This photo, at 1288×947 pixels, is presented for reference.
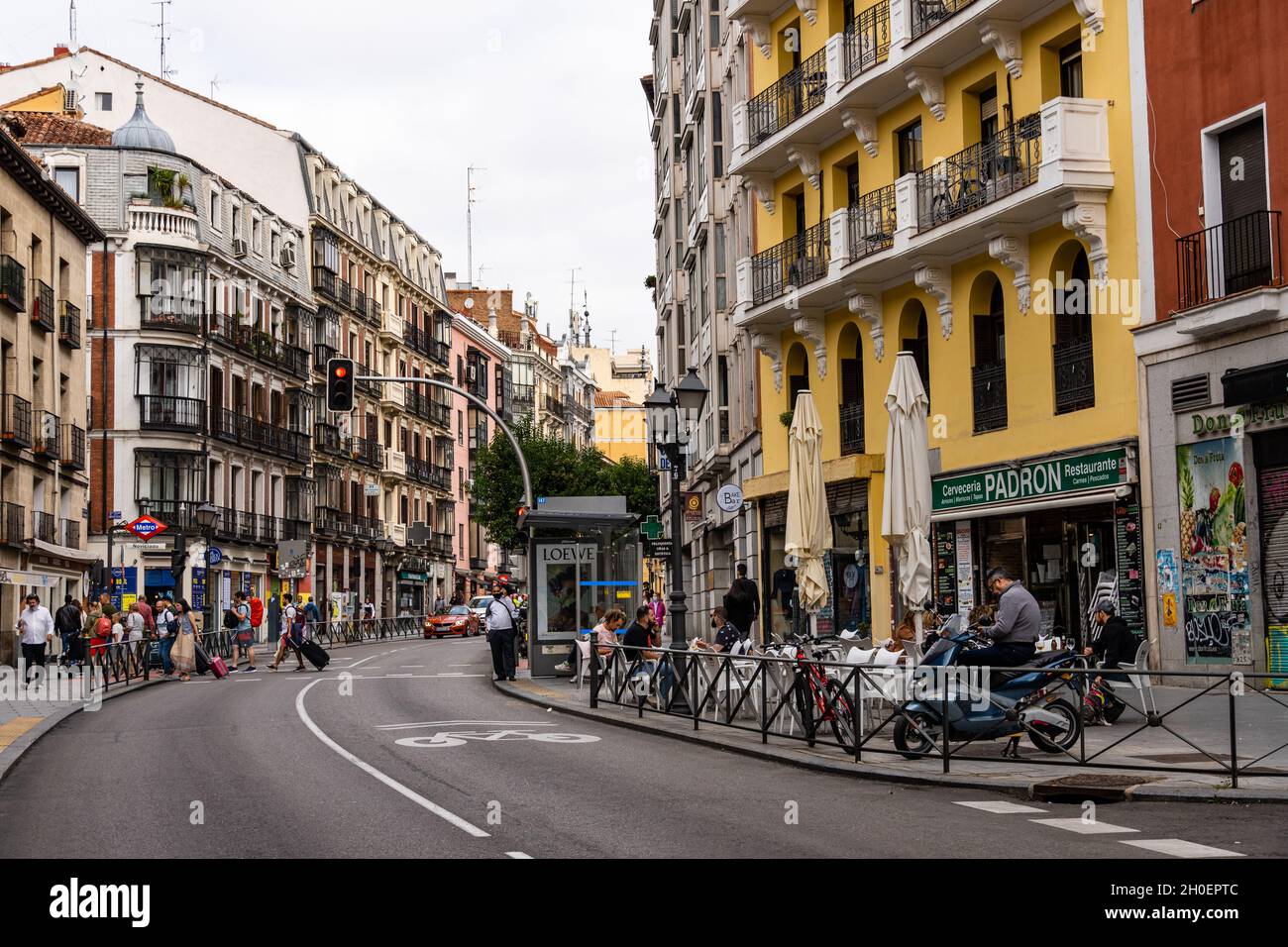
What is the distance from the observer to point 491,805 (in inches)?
446

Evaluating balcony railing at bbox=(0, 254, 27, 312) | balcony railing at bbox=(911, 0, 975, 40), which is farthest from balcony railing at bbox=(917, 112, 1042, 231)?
balcony railing at bbox=(0, 254, 27, 312)

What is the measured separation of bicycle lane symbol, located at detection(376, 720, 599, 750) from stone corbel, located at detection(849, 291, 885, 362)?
11895 mm

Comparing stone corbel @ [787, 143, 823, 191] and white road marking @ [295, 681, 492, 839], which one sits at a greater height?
stone corbel @ [787, 143, 823, 191]

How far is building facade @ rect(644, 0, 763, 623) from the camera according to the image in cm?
3703

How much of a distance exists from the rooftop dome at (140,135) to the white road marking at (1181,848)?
5299cm

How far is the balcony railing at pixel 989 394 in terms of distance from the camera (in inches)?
987

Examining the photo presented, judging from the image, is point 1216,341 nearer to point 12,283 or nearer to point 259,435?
point 12,283

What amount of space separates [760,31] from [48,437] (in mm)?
20770

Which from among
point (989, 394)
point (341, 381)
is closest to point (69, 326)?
point (341, 381)

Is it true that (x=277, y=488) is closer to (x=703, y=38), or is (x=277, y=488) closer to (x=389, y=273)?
(x=389, y=273)

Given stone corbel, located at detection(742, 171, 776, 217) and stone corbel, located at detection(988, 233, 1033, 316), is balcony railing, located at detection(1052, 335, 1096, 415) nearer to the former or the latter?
stone corbel, located at detection(988, 233, 1033, 316)

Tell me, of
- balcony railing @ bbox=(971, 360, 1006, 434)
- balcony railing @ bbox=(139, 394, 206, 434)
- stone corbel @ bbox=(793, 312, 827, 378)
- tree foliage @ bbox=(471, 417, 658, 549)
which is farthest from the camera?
tree foliage @ bbox=(471, 417, 658, 549)

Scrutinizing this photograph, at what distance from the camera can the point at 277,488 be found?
6612 cm
